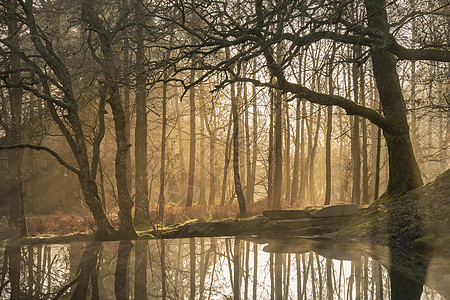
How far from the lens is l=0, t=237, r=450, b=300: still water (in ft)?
17.1

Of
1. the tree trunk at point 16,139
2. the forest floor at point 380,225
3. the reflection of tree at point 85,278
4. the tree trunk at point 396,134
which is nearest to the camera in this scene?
the reflection of tree at point 85,278

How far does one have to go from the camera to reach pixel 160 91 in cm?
3444

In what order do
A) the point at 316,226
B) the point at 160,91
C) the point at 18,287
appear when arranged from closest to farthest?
the point at 18,287 < the point at 316,226 < the point at 160,91

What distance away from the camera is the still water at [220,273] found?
17.1 feet

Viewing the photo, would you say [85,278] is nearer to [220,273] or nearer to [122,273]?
[122,273]

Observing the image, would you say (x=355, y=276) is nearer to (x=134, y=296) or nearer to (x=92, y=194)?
(x=134, y=296)

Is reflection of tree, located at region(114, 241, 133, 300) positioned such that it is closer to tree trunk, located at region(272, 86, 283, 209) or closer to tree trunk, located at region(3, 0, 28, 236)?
tree trunk, located at region(3, 0, 28, 236)

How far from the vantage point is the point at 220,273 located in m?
6.36

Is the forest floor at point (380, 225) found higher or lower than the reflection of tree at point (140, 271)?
higher

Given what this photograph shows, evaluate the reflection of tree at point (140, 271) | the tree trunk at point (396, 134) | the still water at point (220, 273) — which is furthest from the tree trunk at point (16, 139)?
the tree trunk at point (396, 134)

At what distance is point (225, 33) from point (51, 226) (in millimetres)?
14996

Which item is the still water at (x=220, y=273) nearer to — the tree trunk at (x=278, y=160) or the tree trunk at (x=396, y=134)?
the tree trunk at (x=396, y=134)

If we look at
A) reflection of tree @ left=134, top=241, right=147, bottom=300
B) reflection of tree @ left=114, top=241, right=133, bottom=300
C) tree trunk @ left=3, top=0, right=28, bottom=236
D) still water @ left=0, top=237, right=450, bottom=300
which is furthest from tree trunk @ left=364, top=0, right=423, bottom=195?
tree trunk @ left=3, top=0, right=28, bottom=236

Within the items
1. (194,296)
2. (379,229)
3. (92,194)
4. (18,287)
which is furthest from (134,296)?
(379,229)
